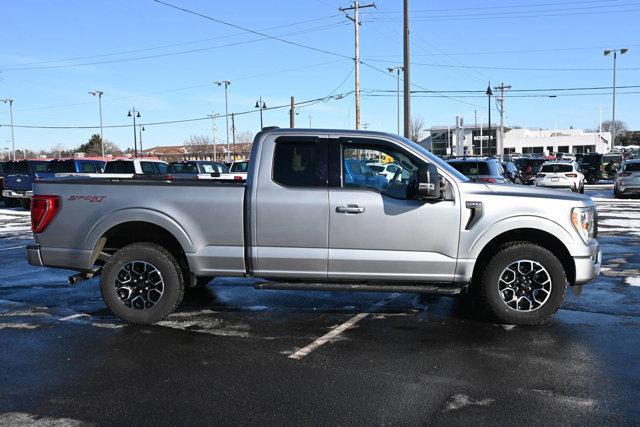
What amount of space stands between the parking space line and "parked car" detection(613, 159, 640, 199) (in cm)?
2045

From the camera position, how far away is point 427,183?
5.59 metres

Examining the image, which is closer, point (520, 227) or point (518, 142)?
point (520, 227)

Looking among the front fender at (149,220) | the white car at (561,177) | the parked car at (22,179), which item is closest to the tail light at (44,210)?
the front fender at (149,220)

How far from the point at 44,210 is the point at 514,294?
4.98 metres

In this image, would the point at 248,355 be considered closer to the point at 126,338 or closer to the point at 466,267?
the point at 126,338

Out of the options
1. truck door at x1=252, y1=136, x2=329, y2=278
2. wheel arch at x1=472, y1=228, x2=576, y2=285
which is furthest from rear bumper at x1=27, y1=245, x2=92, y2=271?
wheel arch at x1=472, y1=228, x2=576, y2=285

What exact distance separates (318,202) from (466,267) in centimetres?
162

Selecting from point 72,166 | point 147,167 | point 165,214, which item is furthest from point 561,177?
point 165,214

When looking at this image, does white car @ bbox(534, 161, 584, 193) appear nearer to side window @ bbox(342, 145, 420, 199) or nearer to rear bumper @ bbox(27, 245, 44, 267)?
side window @ bbox(342, 145, 420, 199)

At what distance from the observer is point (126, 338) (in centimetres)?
577

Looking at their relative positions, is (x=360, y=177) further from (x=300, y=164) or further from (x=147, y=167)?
(x=147, y=167)

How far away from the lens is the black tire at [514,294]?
5.82 metres

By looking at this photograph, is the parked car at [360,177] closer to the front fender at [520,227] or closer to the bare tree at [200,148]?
the front fender at [520,227]

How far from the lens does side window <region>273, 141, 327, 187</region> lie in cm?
595
